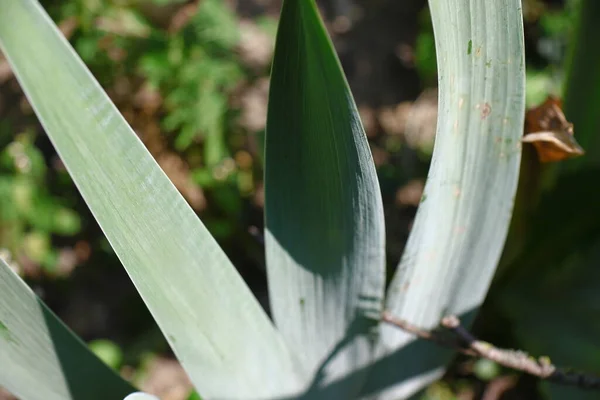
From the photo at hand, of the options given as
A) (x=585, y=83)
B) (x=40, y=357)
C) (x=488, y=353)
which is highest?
(x=585, y=83)

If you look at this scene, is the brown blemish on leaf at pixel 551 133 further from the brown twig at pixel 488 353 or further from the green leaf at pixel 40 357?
the green leaf at pixel 40 357

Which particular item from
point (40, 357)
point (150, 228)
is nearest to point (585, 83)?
point (150, 228)

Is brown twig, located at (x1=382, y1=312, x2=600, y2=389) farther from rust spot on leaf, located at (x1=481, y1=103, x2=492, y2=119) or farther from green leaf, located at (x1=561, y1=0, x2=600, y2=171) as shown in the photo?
green leaf, located at (x1=561, y1=0, x2=600, y2=171)

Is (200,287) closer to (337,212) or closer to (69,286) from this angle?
(337,212)

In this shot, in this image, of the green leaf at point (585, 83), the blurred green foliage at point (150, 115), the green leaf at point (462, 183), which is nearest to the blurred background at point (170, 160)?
the blurred green foliage at point (150, 115)

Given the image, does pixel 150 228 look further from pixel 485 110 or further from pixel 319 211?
pixel 485 110

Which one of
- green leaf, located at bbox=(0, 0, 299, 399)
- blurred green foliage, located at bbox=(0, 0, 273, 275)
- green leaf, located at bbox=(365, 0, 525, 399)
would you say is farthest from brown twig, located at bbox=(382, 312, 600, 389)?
blurred green foliage, located at bbox=(0, 0, 273, 275)

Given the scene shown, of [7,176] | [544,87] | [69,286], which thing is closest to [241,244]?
[69,286]
